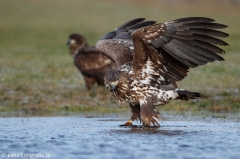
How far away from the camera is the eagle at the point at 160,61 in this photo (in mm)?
8719

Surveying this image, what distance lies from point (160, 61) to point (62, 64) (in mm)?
11496

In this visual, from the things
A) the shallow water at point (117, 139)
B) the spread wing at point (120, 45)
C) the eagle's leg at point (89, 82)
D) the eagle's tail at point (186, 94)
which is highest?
the spread wing at point (120, 45)

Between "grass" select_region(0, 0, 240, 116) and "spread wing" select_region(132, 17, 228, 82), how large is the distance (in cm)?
250

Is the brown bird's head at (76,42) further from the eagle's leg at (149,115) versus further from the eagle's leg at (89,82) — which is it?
the eagle's leg at (149,115)

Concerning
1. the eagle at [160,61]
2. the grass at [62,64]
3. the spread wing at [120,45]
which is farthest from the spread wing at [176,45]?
the grass at [62,64]

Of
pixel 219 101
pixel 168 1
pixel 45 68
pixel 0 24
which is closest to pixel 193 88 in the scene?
pixel 219 101

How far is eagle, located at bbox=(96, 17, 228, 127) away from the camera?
8.72 m

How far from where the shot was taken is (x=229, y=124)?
9.29 metres

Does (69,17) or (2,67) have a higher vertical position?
(69,17)

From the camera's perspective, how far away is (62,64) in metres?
20.2

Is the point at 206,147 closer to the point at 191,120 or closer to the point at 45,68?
the point at 191,120

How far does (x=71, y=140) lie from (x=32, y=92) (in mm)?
6093

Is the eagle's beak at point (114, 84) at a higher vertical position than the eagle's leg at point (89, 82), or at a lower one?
lower

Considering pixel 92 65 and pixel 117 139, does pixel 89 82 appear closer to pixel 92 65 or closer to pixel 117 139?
pixel 92 65
